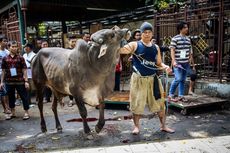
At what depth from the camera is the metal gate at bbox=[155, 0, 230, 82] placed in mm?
7887

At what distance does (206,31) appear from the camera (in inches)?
360

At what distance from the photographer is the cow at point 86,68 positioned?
462 cm

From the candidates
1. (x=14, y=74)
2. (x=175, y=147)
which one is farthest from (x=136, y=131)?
(x=14, y=74)

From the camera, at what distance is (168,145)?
484cm

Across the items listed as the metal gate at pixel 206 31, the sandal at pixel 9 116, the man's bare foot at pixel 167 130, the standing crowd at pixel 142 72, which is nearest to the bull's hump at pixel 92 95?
the standing crowd at pixel 142 72

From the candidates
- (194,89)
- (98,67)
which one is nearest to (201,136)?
(98,67)

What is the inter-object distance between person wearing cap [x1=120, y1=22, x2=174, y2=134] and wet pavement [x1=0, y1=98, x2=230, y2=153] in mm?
543

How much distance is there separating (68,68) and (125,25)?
31.6 feet

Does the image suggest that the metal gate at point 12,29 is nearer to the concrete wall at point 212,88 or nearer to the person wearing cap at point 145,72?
the concrete wall at point 212,88

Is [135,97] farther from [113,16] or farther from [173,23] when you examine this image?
[113,16]

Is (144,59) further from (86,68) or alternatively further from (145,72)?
(86,68)

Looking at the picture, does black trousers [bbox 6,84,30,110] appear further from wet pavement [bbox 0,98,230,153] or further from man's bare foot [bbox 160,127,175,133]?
man's bare foot [bbox 160,127,175,133]

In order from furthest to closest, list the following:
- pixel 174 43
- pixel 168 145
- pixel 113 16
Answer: pixel 113 16
pixel 174 43
pixel 168 145

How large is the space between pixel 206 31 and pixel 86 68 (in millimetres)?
5379
